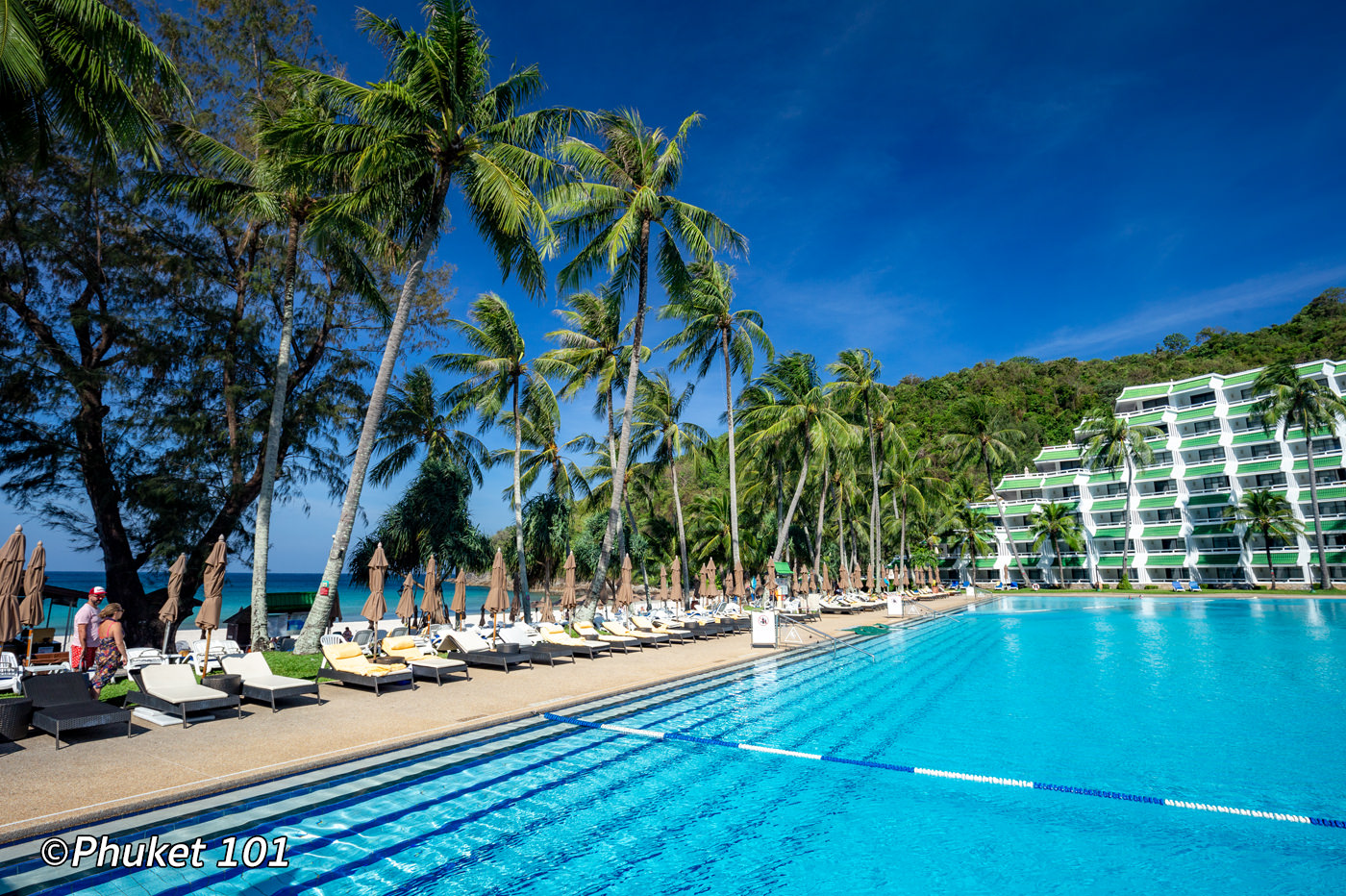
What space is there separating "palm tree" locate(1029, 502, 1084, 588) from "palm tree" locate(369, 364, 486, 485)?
47461 millimetres

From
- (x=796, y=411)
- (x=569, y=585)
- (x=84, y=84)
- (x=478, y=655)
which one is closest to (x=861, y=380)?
(x=796, y=411)

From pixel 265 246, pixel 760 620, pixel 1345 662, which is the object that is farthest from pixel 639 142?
pixel 1345 662

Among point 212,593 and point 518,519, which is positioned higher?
point 518,519

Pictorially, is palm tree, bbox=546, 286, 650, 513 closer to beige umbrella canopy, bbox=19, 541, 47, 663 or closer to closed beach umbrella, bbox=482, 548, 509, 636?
closed beach umbrella, bbox=482, 548, 509, 636

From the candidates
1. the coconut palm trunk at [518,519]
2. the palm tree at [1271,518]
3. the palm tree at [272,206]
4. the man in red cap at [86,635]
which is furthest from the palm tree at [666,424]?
the palm tree at [1271,518]

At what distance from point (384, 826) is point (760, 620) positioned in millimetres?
11998

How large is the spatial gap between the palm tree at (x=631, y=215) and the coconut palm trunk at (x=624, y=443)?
0.03 metres

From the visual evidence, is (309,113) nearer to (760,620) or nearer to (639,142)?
(639,142)

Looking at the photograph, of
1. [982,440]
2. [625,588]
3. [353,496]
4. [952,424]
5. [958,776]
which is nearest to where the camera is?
[958,776]

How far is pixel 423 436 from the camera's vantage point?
2647cm

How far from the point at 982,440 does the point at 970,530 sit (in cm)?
849

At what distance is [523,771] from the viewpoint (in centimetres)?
686

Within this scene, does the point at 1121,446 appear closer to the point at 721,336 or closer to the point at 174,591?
the point at 721,336

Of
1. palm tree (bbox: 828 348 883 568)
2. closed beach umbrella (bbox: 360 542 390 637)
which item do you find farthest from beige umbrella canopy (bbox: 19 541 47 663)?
palm tree (bbox: 828 348 883 568)
